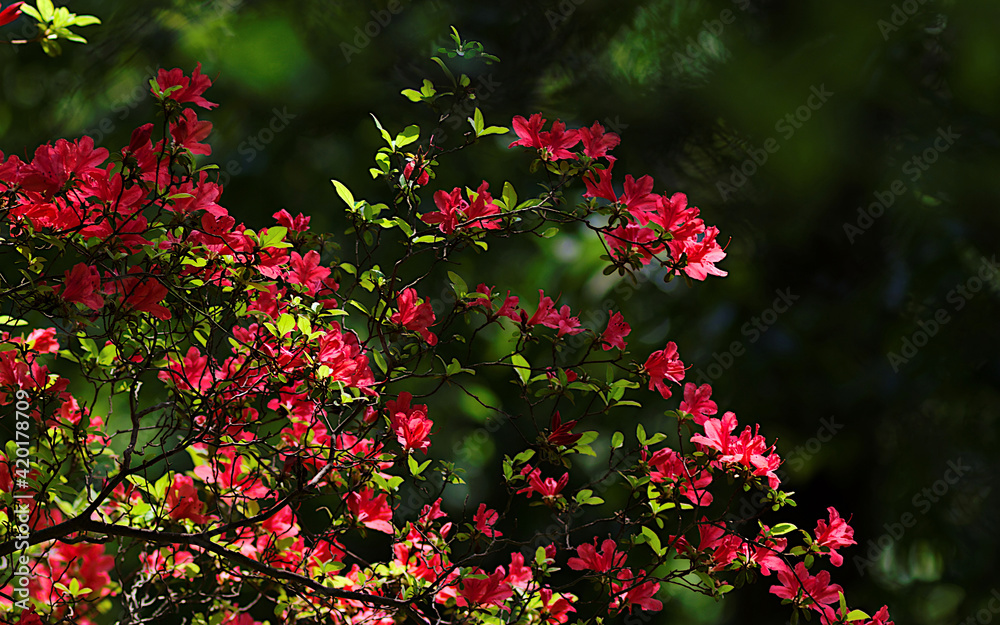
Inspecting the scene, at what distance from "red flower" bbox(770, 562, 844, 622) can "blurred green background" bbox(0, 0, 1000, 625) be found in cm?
156

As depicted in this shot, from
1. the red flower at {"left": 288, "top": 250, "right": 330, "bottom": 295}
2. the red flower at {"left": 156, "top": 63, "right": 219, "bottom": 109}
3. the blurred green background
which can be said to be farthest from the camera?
the blurred green background

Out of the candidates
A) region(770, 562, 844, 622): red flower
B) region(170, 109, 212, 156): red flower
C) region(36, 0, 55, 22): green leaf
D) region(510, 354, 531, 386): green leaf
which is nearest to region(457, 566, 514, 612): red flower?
region(510, 354, 531, 386): green leaf

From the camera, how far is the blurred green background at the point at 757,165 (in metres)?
2.57

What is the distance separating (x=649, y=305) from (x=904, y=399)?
87 cm

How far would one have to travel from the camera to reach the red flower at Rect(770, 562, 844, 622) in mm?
1062

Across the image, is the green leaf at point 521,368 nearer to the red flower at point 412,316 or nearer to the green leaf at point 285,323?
the red flower at point 412,316

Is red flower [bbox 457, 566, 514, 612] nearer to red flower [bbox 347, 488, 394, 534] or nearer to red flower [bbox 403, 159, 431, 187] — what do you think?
red flower [bbox 347, 488, 394, 534]

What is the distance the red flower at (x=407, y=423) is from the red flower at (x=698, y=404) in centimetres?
34

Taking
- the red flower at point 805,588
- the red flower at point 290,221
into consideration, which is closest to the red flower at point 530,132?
the red flower at point 290,221

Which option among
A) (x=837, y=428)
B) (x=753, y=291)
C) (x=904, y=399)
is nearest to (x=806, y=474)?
(x=837, y=428)

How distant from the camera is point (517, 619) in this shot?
1103mm

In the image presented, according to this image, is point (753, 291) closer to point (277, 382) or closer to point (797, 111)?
point (797, 111)

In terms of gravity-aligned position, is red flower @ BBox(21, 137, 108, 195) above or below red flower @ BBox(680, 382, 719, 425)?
below

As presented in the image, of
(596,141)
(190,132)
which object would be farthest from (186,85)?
(596,141)
